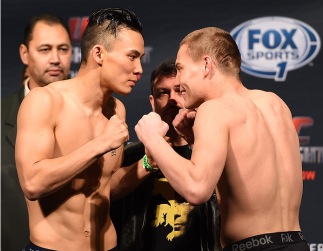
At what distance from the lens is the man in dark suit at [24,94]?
9.08 ft

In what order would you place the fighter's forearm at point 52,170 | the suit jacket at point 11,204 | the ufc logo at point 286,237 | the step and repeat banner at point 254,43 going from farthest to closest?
the step and repeat banner at point 254,43, the suit jacket at point 11,204, the fighter's forearm at point 52,170, the ufc logo at point 286,237

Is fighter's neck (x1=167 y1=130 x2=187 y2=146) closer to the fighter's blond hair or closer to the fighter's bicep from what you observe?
the fighter's blond hair

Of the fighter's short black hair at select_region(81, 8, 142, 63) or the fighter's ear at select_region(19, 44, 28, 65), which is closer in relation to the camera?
→ the fighter's short black hair at select_region(81, 8, 142, 63)

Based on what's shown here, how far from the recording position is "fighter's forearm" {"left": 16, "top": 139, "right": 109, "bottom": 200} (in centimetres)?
158

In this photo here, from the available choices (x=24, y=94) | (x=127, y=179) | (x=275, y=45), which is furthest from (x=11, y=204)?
(x=275, y=45)

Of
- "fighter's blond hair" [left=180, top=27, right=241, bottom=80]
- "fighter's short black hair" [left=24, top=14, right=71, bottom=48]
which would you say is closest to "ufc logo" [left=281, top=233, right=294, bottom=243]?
"fighter's blond hair" [left=180, top=27, right=241, bottom=80]

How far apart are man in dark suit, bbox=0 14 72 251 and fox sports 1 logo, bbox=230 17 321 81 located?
4.87 ft

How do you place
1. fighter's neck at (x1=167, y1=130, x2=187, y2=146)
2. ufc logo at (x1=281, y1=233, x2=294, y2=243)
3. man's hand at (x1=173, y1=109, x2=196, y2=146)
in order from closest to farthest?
ufc logo at (x1=281, y1=233, x2=294, y2=243) < man's hand at (x1=173, y1=109, x2=196, y2=146) < fighter's neck at (x1=167, y1=130, x2=187, y2=146)

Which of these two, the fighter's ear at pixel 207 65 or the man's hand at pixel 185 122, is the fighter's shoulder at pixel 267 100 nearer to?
the fighter's ear at pixel 207 65

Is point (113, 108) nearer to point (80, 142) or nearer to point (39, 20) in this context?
point (80, 142)

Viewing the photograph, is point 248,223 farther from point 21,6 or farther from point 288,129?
point 21,6

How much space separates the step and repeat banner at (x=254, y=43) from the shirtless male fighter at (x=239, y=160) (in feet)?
5.37

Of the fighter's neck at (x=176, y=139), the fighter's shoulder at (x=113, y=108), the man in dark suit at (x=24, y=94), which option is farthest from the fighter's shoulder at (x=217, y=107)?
the man in dark suit at (x=24, y=94)

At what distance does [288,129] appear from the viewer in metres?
1.63
